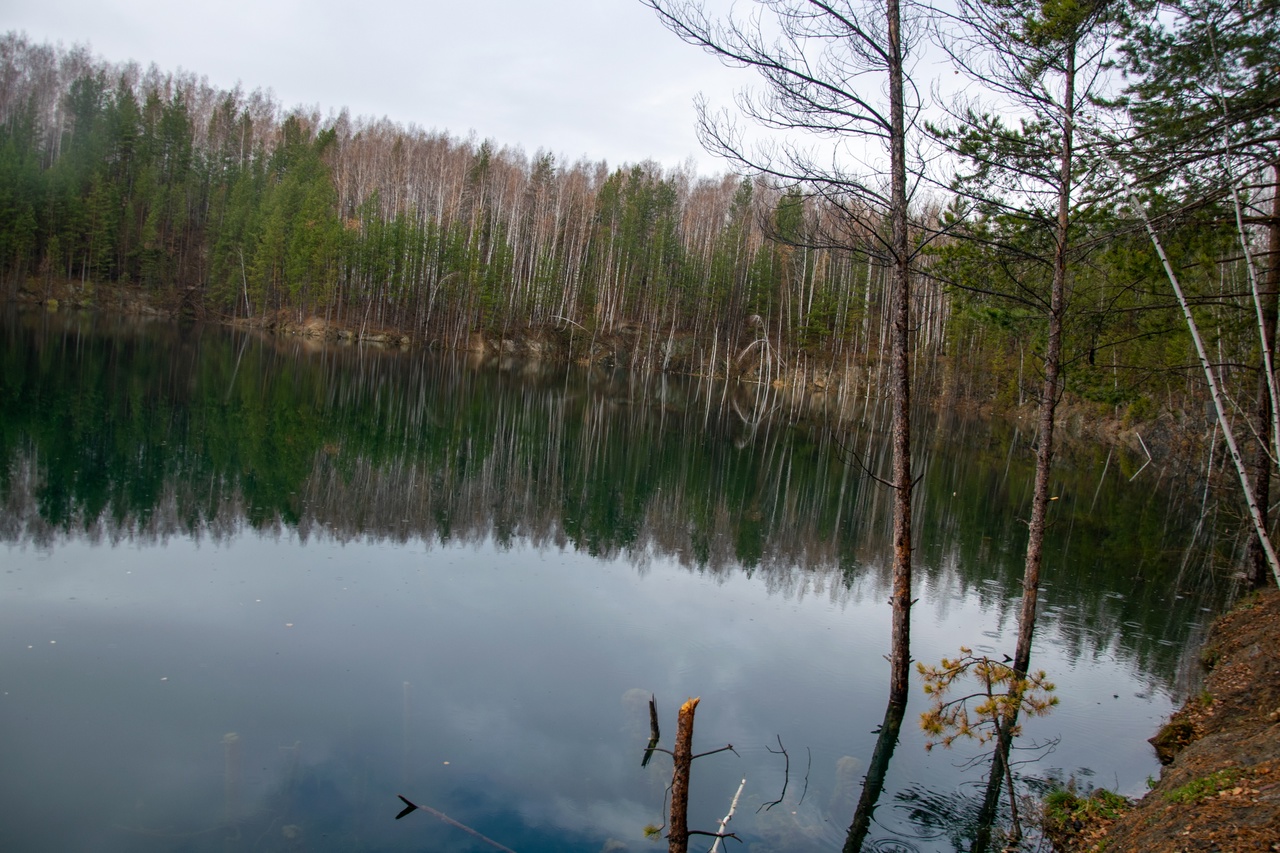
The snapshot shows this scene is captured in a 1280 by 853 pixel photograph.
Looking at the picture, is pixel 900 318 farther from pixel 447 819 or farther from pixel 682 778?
pixel 447 819

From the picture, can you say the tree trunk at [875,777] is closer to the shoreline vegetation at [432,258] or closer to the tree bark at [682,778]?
the tree bark at [682,778]

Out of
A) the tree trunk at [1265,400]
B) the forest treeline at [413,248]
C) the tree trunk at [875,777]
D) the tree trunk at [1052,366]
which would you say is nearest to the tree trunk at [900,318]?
the tree trunk at [875,777]

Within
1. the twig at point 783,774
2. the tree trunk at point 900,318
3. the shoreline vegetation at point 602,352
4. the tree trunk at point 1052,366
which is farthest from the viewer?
the shoreline vegetation at point 602,352

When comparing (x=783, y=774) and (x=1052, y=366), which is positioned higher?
(x=1052, y=366)

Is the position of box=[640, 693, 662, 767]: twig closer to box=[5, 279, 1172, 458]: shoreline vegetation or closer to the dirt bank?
the dirt bank

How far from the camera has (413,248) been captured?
219 ft

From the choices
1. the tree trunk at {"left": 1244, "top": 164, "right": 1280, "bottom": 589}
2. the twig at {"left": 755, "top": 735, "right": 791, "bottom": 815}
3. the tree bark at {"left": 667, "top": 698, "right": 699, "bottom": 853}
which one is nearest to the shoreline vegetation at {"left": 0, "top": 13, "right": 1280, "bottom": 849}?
the tree trunk at {"left": 1244, "top": 164, "right": 1280, "bottom": 589}

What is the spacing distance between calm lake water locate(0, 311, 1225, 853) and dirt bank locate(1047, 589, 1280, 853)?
29.2 inches

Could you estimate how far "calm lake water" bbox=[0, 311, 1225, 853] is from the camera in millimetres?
6730

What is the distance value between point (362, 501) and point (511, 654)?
776 centimetres

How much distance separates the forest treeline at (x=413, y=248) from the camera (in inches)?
2466

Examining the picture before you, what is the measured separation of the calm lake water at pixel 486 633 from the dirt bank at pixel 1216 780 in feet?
2.44

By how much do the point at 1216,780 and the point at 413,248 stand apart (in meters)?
67.3

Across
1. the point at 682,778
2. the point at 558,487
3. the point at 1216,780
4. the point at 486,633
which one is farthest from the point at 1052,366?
the point at 558,487
